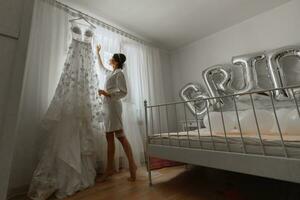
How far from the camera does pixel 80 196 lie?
56.9 inches

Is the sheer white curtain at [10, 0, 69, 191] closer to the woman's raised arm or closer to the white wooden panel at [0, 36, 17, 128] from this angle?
the woman's raised arm

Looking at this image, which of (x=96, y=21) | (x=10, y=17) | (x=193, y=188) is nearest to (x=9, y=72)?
(x=10, y=17)

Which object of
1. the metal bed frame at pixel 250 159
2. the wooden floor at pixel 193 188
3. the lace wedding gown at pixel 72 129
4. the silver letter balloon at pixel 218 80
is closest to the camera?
the metal bed frame at pixel 250 159

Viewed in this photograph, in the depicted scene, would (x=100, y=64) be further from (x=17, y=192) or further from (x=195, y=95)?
(x=195, y=95)

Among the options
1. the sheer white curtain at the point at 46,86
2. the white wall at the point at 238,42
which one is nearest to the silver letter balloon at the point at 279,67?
the white wall at the point at 238,42

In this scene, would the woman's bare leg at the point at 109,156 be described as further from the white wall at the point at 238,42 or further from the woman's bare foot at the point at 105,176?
the white wall at the point at 238,42

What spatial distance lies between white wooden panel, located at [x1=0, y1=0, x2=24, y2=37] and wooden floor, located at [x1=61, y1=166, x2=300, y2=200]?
1.36 meters

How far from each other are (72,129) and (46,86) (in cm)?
58

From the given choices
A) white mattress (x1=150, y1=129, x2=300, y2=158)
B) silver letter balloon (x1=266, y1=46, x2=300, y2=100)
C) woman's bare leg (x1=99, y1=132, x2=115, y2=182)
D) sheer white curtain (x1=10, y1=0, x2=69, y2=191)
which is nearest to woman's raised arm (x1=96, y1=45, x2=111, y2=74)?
sheer white curtain (x1=10, y1=0, x2=69, y2=191)

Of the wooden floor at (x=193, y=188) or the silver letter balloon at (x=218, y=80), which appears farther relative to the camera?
the silver letter balloon at (x=218, y=80)

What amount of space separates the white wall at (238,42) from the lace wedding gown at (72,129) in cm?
202

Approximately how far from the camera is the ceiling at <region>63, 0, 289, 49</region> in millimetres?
2127

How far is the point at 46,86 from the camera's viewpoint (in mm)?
1767

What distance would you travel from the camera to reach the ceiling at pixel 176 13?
2127mm
